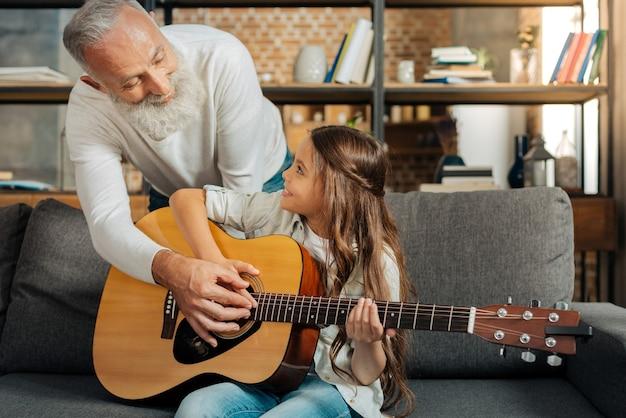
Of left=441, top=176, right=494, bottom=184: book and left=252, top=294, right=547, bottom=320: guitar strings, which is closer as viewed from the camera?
left=252, top=294, right=547, bottom=320: guitar strings

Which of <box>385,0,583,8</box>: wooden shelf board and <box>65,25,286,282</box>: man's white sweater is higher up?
<box>385,0,583,8</box>: wooden shelf board

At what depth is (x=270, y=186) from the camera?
1992 mm

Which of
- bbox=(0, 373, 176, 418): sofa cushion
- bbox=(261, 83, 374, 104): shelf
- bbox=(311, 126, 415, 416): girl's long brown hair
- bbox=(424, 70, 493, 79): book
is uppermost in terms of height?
bbox=(424, 70, 493, 79): book

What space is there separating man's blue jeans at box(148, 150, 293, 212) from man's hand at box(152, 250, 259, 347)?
0.46 metres

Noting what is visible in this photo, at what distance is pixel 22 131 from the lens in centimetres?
545

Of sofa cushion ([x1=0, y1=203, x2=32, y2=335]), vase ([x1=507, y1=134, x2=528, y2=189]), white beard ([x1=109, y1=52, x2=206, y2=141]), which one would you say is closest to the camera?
white beard ([x1=109, y1=52, x2=206, y2=141])

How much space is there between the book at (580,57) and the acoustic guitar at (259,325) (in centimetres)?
199

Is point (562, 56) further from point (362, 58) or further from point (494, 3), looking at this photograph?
point (362, 58)

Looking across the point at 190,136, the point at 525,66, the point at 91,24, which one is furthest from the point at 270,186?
the point at 525,66

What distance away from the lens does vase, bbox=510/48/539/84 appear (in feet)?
11.0

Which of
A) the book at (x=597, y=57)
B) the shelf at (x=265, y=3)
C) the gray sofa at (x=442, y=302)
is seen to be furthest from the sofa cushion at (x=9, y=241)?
the book at (x=597, y=57)

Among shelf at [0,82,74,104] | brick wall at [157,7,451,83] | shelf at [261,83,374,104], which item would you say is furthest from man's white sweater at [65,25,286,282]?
brick wall at [157,7,451,83]

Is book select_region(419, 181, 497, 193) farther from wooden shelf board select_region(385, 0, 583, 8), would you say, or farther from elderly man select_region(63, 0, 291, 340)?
elderly man select_region(63, 0, 291, 340)

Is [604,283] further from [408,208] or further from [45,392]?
[45,392]
